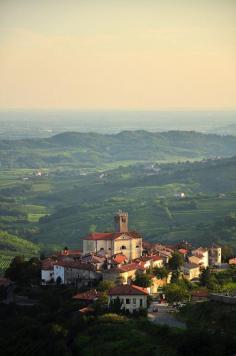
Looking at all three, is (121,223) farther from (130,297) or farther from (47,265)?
(130,297)

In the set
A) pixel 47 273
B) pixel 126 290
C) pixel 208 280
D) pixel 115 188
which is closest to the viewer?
pixel 126 290

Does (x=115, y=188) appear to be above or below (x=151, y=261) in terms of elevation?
below

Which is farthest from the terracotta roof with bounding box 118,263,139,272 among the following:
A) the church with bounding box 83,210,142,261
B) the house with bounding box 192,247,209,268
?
the house with bounding box 192,247,209,268

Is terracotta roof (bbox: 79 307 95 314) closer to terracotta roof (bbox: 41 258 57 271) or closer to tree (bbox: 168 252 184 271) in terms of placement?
terracotta roof (bbox: 41 258 57 271)

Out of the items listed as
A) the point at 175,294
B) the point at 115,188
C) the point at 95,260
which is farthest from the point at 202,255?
the point at 115,188

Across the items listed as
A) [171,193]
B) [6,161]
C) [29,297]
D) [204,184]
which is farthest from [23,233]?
[6,161]

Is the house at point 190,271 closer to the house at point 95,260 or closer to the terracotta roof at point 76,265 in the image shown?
the house at point 95,260

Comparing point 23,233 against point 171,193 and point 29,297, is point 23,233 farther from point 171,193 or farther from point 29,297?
point 29,297
